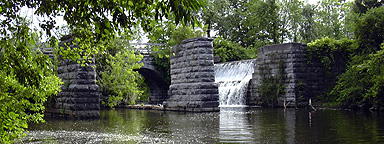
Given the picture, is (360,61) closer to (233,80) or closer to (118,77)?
(233,80)

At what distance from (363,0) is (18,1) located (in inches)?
886

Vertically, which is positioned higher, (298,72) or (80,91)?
(298,72)

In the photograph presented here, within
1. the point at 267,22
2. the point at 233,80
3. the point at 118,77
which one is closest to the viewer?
the point at 118,77

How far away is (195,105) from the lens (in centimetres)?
1900

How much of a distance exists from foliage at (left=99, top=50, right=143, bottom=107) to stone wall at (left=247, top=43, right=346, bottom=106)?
696 centimetres

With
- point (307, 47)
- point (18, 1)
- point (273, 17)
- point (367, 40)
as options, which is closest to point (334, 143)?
point (18, 1)

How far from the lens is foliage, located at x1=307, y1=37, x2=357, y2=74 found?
73.1 ft

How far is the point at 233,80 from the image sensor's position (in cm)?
2669

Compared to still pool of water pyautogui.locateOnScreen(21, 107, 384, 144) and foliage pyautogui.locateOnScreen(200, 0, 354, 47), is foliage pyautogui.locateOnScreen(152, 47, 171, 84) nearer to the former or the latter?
foliage pyautogui.locateOnScreen(200, 0, 354, 47)

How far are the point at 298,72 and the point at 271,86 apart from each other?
150cm

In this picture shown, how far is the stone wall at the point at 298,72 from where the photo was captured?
2217 centimetres

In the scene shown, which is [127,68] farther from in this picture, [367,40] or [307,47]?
[367,40]

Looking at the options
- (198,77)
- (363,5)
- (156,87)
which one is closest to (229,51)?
(156,87)

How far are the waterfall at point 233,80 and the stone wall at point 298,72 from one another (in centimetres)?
200
